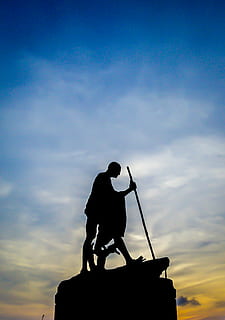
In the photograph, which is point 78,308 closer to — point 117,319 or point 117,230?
point 117,319

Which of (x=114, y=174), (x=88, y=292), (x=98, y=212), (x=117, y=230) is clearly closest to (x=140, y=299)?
(x=88, y=292)

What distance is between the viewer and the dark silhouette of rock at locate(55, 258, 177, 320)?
6.79 meters

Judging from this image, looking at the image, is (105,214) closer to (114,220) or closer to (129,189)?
(114,220)

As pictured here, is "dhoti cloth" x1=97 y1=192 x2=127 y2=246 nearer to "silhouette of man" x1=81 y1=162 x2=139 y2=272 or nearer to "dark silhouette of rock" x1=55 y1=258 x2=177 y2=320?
"silhouette of man" x1=81 y1=162 x2=139 y2=272

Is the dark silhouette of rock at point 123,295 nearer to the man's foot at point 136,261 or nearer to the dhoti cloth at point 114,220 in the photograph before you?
the man's foot at point 136,261

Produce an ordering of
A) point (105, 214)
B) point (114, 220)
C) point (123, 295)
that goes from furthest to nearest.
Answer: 1. point (105, 214)
2. point (114, 220)
3. point (123, 295)

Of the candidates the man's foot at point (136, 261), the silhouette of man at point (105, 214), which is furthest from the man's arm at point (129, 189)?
the man's foot at point (136, 261)

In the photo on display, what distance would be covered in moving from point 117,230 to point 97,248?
702 millimetres

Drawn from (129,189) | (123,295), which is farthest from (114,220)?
(123,295)

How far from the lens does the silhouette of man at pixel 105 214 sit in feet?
26.5

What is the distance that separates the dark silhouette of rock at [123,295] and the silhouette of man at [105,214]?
645 mm

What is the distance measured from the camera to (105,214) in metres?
8.20

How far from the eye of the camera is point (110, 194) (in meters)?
8.20

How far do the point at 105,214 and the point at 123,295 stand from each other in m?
1.93
